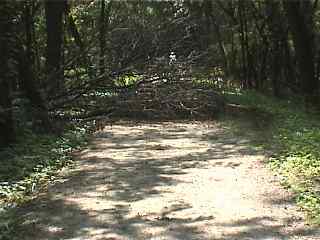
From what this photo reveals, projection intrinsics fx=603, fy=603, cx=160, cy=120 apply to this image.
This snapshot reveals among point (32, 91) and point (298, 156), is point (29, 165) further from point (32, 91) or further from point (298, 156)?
point (298, 156)

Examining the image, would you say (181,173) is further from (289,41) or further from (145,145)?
(289,41)

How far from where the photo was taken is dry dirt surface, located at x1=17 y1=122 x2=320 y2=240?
624 cm

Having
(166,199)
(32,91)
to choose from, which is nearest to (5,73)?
(32,91)

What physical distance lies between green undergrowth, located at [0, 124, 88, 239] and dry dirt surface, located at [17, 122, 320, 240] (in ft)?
0.63

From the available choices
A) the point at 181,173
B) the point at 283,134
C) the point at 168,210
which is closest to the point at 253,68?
the point at 283,134

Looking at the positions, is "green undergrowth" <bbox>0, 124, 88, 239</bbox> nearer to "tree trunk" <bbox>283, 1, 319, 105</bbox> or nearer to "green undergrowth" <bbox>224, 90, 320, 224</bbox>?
"green undergrowth" <bbox>224, 90, 320, 224</bbox>

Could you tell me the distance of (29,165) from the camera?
9062 mm

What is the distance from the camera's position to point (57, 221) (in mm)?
6730

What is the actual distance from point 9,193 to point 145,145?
4708mm

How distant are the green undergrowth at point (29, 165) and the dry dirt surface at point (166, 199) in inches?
7.6

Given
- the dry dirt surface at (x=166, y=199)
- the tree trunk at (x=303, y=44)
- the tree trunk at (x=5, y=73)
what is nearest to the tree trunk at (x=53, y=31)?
the dry dirt surface at (x=166, y=199)

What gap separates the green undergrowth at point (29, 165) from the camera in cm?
746

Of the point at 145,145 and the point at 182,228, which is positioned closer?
the point at 182,228

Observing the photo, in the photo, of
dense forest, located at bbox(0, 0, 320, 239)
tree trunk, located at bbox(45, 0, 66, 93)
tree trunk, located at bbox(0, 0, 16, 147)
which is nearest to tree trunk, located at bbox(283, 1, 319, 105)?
dense forest, located at bbox(0, 0, 320, 239)
